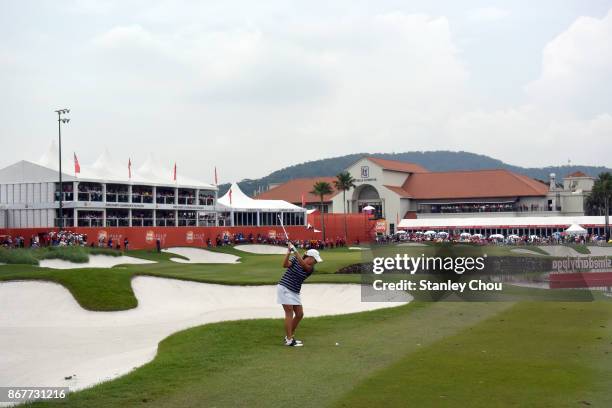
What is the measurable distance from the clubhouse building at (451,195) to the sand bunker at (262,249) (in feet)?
121

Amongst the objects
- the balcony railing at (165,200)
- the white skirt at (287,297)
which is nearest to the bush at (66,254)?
the white skirt at (287,297)

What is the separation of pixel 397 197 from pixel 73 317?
8923 cm

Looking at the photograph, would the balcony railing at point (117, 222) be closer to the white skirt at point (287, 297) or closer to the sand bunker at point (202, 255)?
the sand bunker at point (202, 255)

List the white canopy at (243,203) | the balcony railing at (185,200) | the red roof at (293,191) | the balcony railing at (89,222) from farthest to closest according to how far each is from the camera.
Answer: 1. the red roof at (293,191)
2. the white canopy at (243,203)
3. the balcony railing at (185,200)
4. the balcony railing at (89,222)

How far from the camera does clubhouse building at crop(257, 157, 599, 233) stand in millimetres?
103125

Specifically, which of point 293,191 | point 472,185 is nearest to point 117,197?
point 293,191

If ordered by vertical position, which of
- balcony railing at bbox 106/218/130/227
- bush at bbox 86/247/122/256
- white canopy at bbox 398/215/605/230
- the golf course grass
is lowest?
the golf course grass

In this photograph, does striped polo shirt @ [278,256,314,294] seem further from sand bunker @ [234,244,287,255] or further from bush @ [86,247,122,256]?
sand bunker @ [234,244,287,255]

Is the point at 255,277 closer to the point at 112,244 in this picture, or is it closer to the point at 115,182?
the point at 112,244

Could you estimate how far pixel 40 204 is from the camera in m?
64.8

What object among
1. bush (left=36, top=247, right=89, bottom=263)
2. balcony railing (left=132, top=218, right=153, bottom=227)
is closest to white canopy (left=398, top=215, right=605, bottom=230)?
balcony railing (left=132, top=218, right=153, bottom=227)

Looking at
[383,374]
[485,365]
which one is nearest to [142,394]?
[383,374]

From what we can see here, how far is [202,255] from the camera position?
56375mm

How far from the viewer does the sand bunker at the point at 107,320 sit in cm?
1422
